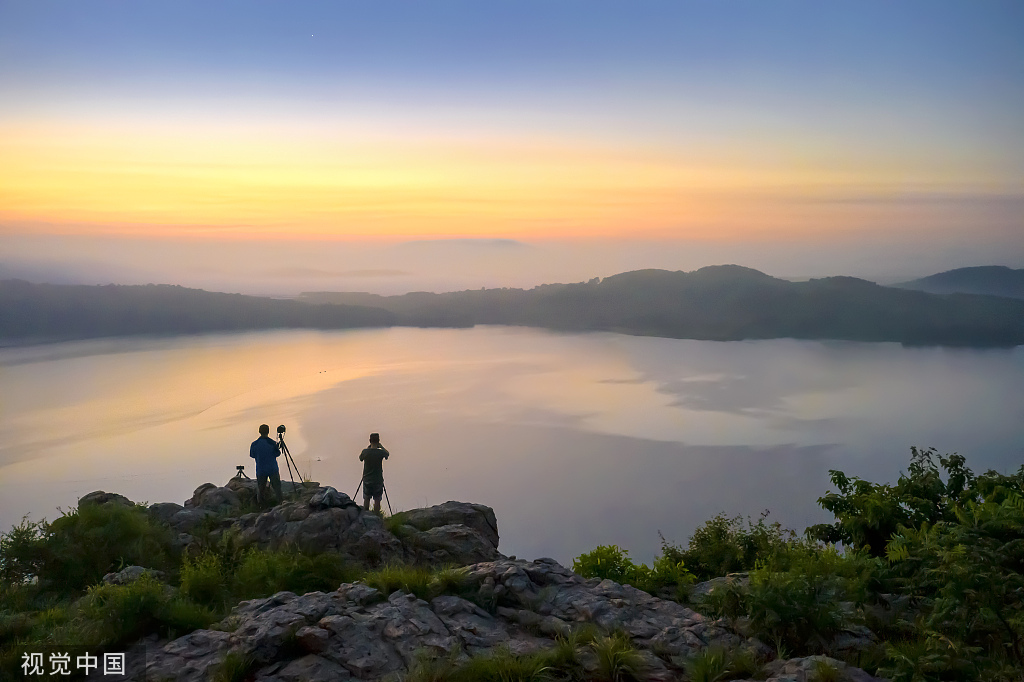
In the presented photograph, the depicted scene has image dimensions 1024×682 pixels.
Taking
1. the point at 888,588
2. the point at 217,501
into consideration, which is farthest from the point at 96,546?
the point at 888,588

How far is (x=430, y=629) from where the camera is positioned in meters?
8.30

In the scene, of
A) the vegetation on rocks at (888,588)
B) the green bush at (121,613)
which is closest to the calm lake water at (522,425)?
the vegetation on rocks at (888,588)

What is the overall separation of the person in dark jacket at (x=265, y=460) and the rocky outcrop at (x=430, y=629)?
5943 mm

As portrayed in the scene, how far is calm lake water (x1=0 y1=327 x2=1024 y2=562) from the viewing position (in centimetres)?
5134

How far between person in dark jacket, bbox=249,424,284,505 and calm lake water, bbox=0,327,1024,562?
28.1 m

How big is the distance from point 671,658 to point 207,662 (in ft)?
18.1

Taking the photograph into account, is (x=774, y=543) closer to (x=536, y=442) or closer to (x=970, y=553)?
(x=970, y=553)

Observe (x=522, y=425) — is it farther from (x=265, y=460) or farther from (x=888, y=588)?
(x=888, y=588)

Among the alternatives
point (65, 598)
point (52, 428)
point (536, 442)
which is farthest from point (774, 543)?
point (52, 428)

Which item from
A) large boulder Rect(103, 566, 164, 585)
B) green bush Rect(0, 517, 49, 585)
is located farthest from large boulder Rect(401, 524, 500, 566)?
green bush Rect(0, 517, 49, 585)

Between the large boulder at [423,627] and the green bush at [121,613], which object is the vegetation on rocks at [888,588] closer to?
the large boulder at [423,627]

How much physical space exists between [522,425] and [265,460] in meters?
60.0

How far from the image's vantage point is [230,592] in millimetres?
10117

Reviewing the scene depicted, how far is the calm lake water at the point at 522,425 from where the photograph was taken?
168 feet
